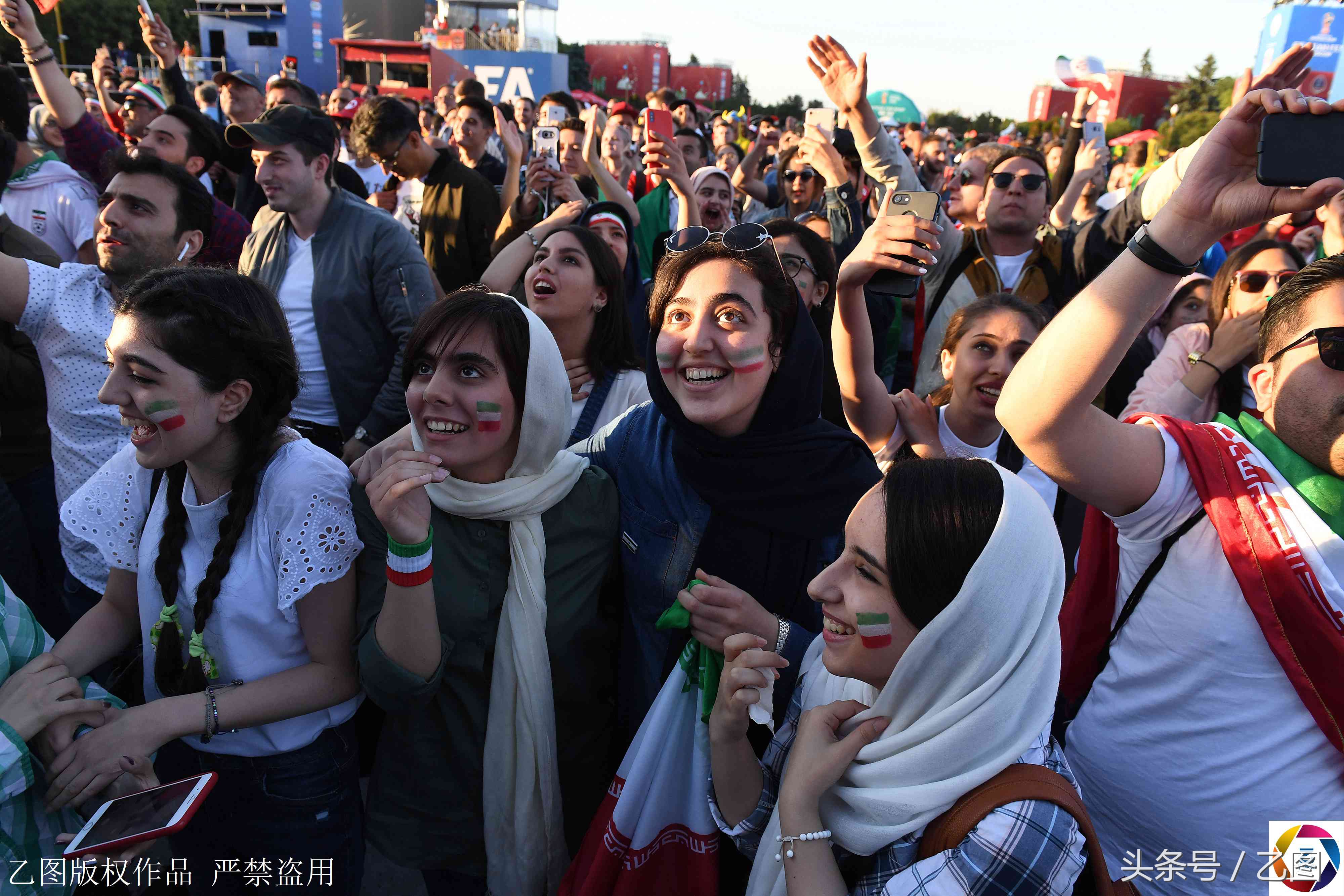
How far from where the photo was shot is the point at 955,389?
273 centimetres

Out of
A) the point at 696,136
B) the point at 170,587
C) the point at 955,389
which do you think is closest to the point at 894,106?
the point at 696,136

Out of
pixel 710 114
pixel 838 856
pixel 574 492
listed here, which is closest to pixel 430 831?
pixel 574 492

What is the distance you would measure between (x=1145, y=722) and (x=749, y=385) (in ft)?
3.81

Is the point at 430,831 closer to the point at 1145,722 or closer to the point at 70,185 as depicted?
the point at 1145,722

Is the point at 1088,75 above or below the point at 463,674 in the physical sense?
above

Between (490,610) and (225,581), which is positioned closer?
(225,581)

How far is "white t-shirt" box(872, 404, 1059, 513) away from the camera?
8.39ft

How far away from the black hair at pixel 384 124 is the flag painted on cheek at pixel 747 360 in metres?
3.74

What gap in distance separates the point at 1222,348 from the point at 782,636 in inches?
80.6

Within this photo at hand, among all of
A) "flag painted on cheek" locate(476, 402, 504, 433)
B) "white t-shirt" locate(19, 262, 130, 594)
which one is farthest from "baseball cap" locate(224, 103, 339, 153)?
"flag painted on cheek" locate(476, 402, 504, 433)

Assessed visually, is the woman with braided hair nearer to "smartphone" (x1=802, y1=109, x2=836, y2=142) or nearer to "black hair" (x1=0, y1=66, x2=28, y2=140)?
"smartphone" (x1=802, y1=109, x2=836, y2=142)

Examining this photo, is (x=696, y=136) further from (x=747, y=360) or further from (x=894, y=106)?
(x=894, y=106)

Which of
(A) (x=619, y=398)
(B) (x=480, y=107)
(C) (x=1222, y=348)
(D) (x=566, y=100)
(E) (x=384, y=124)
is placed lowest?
(A) (x=619, y=398)

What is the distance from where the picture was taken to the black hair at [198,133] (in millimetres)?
4754
